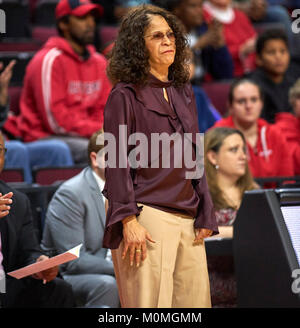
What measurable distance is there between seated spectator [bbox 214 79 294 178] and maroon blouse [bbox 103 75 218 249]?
6.42 feet

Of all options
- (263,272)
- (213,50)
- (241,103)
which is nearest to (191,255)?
(263,272)

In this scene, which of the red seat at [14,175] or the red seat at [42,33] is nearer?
the red seat at [14,175]

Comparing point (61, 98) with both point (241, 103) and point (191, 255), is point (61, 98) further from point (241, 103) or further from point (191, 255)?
point (191, 255)

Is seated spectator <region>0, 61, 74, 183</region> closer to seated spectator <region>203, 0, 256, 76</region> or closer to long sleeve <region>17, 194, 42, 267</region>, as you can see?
long sleeve <region>17, 194, 42, 267</region>

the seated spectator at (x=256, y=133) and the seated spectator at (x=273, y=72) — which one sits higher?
the seated spectator at (x=273, y=72)

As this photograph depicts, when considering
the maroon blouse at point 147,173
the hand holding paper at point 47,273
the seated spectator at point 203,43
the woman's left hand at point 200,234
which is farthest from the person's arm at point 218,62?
the woman's left hand at point 200,234

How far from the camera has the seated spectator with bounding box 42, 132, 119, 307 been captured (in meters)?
2.98

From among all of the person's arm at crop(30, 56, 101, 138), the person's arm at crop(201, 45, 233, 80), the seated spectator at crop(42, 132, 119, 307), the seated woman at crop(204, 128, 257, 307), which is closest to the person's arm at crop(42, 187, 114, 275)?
the seated spectator at crop(42, 132, 119, 307)

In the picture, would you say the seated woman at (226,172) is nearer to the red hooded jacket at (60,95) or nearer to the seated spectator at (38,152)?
the seated spectator at (38,152)

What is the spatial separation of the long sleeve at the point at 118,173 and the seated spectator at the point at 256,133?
80.6 inches

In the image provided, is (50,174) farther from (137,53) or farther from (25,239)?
(137,53)

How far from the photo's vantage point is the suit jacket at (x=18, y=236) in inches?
105

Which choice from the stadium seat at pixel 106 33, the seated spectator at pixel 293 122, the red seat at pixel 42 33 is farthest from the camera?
the stadium seat at pixel 106 33

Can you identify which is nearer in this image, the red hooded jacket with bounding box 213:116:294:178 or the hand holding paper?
the hand holding paper
